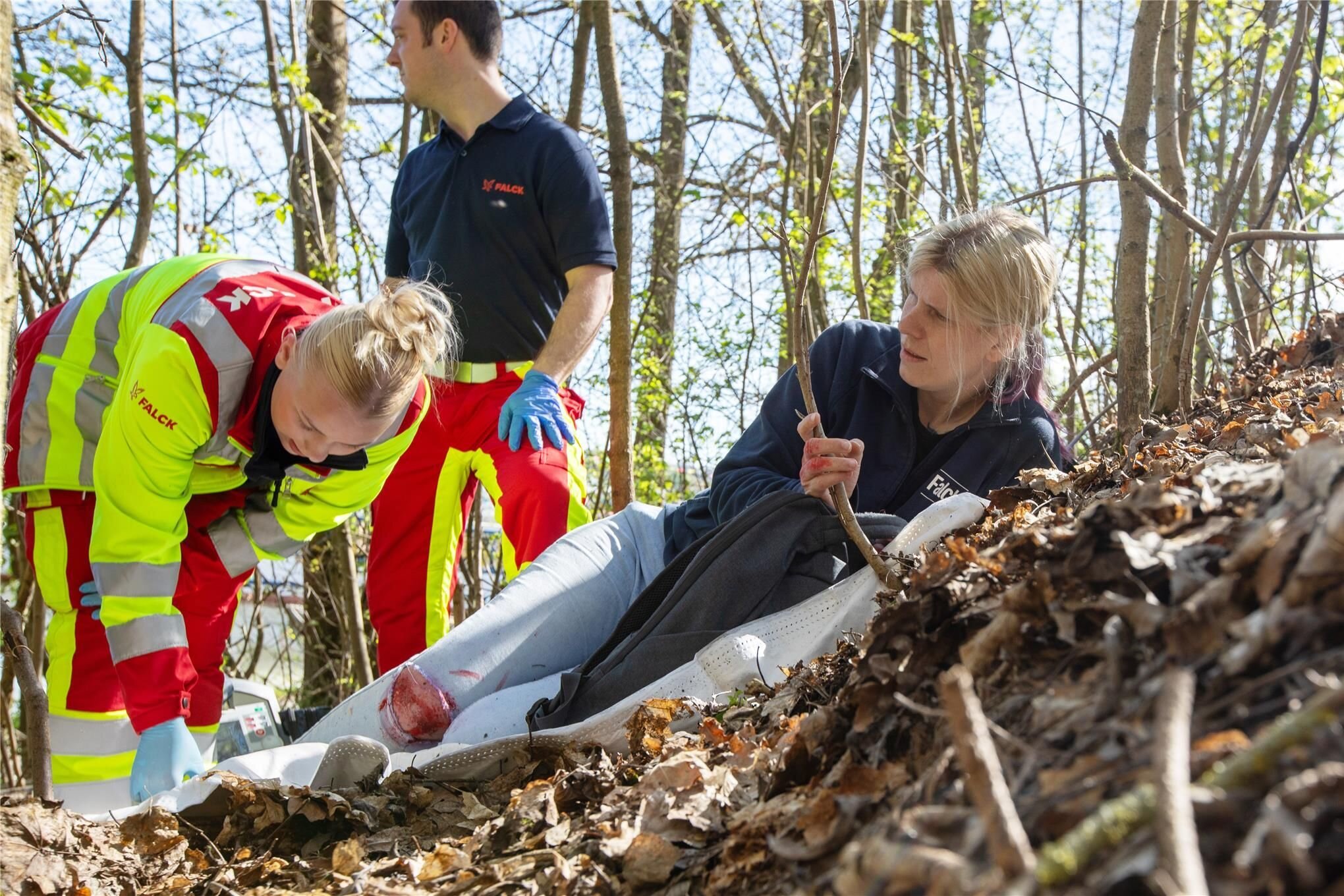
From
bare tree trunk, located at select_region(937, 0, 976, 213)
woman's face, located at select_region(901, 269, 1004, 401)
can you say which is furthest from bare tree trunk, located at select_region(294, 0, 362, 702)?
woman's face, located at select_region(901, 269, 1004, 401)

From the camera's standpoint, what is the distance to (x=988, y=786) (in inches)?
26.3

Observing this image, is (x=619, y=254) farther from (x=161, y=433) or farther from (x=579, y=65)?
(x=161, y=433)

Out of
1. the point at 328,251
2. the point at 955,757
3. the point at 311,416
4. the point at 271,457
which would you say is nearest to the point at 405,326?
the point at 311,416

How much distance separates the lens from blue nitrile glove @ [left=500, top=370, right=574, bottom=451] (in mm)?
3047

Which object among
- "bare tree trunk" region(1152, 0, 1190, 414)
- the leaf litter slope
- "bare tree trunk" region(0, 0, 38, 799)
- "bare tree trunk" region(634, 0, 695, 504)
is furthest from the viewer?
"bare tree trunk" region(634, 0, 695, 504)

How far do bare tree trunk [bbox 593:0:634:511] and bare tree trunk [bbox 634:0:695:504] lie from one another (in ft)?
6.91

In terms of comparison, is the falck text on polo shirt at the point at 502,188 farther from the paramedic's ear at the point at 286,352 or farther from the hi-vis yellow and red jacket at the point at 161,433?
the paramedic's ear at the point at 286,352

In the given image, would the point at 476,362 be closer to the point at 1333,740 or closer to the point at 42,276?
the point at 42,276

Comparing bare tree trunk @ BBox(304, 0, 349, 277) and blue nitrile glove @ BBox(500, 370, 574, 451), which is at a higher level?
bare tree trunk @ BBox(304, 0, 349, 277)

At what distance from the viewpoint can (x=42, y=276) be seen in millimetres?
4359

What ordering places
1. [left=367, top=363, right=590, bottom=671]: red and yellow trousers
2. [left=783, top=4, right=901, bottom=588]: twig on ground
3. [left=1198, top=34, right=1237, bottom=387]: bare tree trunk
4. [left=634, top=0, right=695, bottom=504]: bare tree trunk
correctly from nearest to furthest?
1. [left=783, top=4, right=901, bottom=588]: twig on ground
2. [left=1198, top=34, right=1237, bottom=387]: bare tree trunk
3. [left=367, top=363, right=590, bottom=671]: red and yellow trousers
4. [left=634, top=0, right=695, bottom=504]: bare tree trunk

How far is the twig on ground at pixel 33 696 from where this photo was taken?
1551 mm

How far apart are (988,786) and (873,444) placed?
185 centimetres

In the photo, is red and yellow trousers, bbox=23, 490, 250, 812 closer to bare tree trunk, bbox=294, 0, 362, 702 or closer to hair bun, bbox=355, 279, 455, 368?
hair bun, bbox=355, 279, 455, 368
